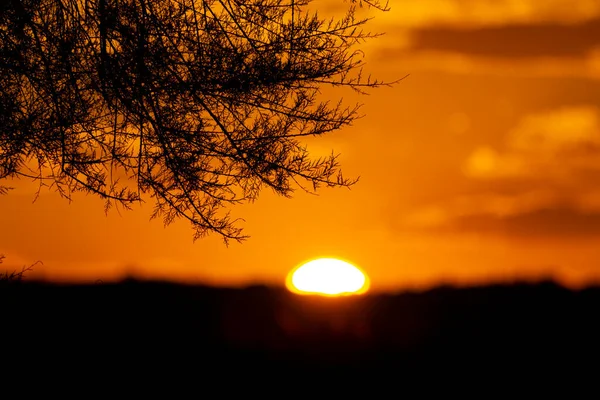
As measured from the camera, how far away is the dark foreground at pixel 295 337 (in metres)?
9.22

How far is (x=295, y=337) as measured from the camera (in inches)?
427

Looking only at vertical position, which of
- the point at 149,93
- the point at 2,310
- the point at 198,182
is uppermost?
the point at 149,93

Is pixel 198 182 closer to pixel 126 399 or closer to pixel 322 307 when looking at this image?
pixel 126 399

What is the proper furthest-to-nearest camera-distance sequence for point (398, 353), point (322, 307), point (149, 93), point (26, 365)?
point (322, 307) < point (398, 353) < point (26, 365) < point (149, 93)

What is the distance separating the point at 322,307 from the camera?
38.0ft

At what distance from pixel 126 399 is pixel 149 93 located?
3065mm

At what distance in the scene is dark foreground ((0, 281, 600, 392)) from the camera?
363 inches

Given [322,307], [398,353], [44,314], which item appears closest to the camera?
[44,314]

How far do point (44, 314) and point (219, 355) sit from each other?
191 cm

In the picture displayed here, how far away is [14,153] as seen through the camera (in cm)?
755

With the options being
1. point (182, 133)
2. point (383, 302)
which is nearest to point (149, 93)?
point (182, 133)

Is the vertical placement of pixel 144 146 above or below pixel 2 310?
above

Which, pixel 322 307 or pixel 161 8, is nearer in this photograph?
pixel 161 8

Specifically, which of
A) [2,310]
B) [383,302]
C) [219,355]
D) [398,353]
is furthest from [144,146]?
[383,302]
